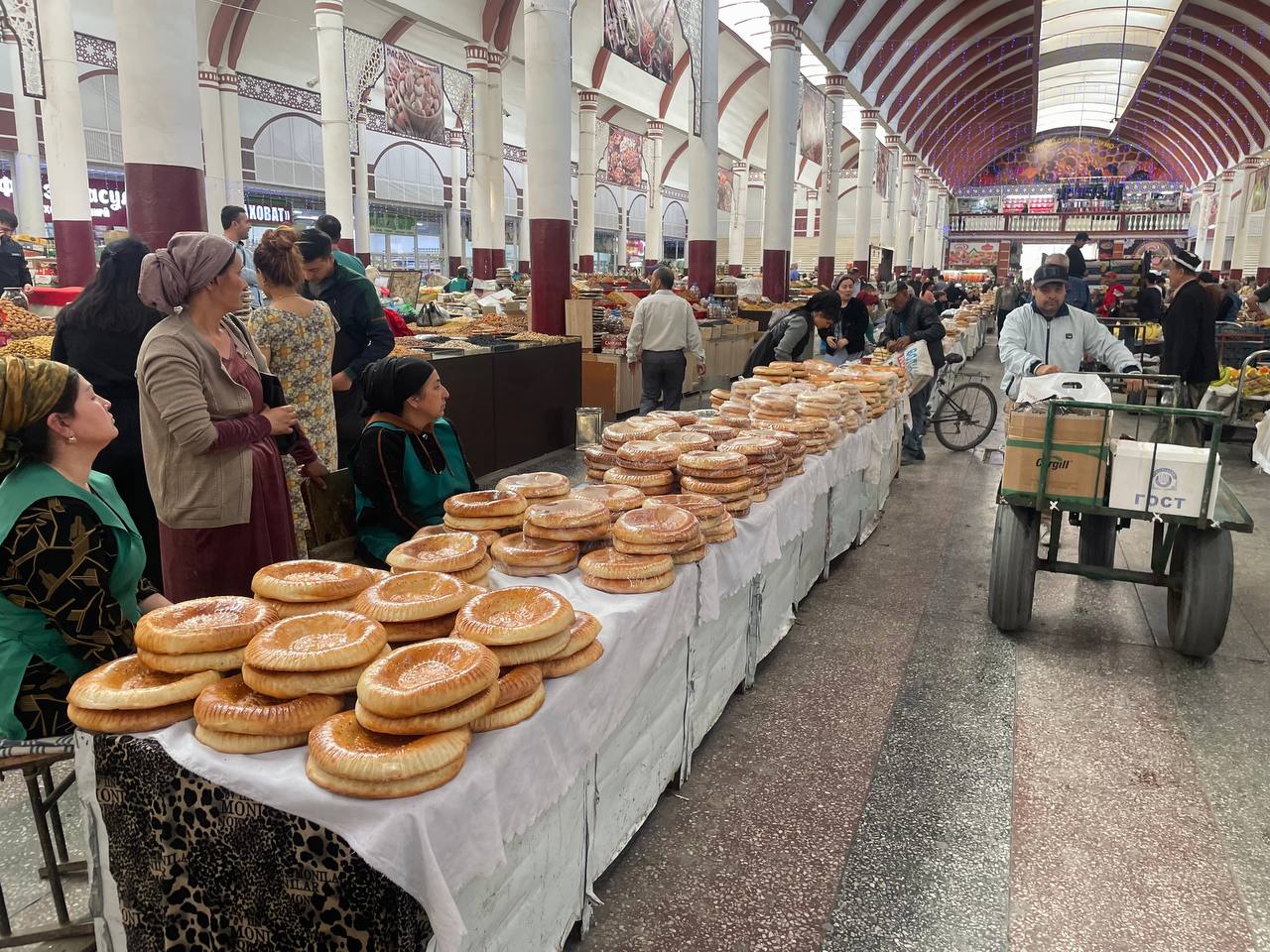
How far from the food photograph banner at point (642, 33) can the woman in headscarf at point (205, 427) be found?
9245 mm

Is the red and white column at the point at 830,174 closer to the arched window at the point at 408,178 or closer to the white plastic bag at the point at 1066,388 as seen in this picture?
the arched window at the point at 408,178

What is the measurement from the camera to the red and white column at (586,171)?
25.5 metres

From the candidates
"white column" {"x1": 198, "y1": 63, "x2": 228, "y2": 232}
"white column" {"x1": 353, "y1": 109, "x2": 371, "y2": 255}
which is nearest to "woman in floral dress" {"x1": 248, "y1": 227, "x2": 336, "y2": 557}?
"white column" {"x1": 198, "y1": 63, "x2": 228, "y2": 232}

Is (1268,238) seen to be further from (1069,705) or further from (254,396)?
(254,396)

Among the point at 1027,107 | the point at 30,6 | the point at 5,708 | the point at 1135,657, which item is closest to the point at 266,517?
the point at 5,708

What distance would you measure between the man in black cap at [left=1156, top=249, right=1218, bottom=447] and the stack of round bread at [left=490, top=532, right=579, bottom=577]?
693cm

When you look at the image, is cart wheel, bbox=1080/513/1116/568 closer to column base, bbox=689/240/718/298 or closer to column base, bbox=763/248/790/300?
column base, bbox=689/240/718/298

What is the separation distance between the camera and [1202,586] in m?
3.93

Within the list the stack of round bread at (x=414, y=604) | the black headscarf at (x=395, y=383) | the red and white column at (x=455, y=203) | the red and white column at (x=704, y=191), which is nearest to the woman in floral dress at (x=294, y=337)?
the black headscarf at (x=395, y=383)

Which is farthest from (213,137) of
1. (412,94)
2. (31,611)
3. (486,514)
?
(31,611)

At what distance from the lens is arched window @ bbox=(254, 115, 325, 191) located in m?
22.5

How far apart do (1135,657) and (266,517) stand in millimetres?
4087

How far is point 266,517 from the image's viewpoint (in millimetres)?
3043

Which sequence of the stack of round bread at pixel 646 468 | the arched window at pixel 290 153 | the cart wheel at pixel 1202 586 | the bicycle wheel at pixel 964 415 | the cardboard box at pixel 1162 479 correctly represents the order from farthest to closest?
1. the arched window at pixel 290 153
2. the bicycle wheel at pixel 964 415
3. the cart wheel at pixel 1202 586
4. the cardboard box at pixel 1162 479
5. the stack of round bread at pixel 646 468
